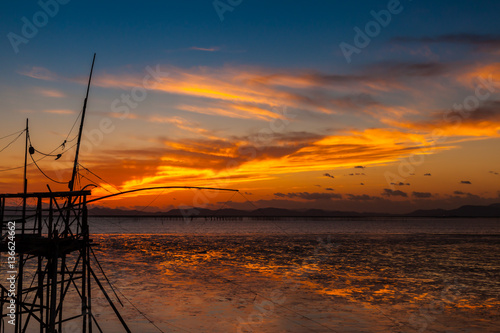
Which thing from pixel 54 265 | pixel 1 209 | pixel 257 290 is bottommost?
pixel 257 290

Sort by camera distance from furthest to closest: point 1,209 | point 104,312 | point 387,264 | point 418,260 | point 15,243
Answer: point 418,260, point 387,264, point 104,312, point 1,209, point 15,243

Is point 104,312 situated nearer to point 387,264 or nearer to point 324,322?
point 324,322

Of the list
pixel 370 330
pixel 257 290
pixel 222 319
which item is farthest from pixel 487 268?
pixel 222 319

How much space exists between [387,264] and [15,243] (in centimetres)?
3763

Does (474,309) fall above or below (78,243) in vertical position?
below

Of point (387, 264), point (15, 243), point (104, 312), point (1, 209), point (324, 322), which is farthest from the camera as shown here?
point (387, 264)

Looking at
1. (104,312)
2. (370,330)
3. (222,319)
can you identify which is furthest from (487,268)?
(104,312)

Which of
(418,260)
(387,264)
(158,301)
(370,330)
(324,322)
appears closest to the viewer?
(370,330)

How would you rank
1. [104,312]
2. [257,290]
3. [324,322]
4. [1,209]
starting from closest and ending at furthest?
[1,209] → [324,322] → [104,312] → [257,290]

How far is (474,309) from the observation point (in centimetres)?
2514

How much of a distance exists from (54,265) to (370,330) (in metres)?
14.3

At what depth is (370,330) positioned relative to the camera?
20.9 metres

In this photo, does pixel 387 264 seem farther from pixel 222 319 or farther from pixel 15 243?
pixel 15 243

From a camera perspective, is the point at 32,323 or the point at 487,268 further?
the point at 487,268
